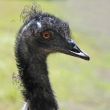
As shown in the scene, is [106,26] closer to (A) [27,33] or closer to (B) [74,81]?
(B) [74,81]

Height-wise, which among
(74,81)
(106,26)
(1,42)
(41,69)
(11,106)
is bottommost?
(41,69)

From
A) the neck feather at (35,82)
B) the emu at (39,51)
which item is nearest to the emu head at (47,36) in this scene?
the emu at (39,51)

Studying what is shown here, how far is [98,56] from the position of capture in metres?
20.3

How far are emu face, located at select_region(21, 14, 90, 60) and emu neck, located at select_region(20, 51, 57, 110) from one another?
6.4 inches

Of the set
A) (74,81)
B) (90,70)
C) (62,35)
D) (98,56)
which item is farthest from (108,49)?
(62,35)

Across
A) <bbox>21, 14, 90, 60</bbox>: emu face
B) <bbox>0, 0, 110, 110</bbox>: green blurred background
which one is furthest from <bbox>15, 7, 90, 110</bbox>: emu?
<bbox>0, 0, 110, 110</bbox>: green blurred background

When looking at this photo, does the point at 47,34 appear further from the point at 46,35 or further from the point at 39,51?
the point at 39,51

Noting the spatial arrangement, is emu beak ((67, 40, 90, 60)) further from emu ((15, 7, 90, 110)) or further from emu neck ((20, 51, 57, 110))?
emu neck ((20, 51, 57, 110))

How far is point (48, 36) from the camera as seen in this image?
961cm

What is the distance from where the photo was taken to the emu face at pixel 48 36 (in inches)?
374

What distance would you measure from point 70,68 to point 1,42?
2146 millimetres

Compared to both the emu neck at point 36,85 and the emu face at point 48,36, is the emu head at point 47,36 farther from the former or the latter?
the emu neck at point 36,85

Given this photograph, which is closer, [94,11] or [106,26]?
[106,26]

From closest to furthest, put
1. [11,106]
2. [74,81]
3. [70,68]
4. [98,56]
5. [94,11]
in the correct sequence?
[11,106]
[74,81]
[70,68]
[98,56]
[94,11]
